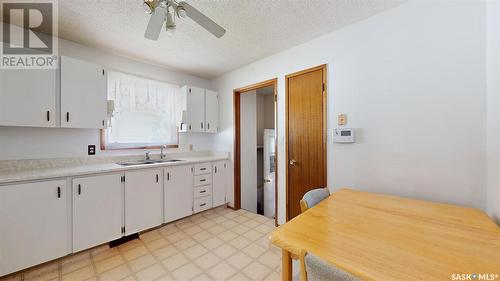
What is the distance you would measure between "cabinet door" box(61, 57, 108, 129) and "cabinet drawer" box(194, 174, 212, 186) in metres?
1.38

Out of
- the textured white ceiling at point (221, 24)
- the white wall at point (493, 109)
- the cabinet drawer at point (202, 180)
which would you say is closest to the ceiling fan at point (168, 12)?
the textured white ceiling at point (221, 24)

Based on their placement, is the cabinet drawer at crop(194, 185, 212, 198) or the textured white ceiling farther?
the cabinet drawer at crop(194, 185, 212, 198)

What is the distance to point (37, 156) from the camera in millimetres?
2045

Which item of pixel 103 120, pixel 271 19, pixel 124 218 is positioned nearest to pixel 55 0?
pixel 103 120

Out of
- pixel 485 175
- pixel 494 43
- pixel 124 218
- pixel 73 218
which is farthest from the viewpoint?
pixel 124 218

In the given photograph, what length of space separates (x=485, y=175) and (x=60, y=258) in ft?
12.3

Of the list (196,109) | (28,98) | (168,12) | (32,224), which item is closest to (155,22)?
(168,12)

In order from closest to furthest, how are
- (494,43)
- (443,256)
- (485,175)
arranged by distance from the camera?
(443,256) → (494,43) → (485,175)

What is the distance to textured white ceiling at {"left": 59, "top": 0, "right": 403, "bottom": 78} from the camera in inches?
65.9

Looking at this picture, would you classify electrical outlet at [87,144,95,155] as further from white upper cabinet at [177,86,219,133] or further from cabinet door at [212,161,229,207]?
cabinet door at [212,161,229,207]

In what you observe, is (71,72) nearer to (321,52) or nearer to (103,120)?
(103,120)

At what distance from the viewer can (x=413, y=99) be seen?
5.31 ft

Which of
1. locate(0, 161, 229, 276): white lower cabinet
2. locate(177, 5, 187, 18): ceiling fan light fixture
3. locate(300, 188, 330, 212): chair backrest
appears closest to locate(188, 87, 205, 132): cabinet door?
locate(0, 161, 229, 276): white lower cabinet

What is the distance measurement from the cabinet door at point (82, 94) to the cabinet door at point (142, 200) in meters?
0.77
